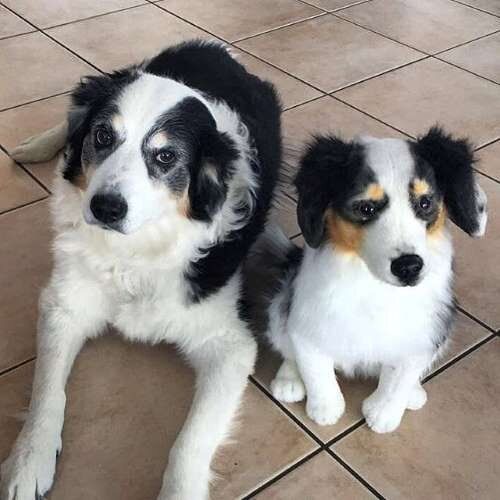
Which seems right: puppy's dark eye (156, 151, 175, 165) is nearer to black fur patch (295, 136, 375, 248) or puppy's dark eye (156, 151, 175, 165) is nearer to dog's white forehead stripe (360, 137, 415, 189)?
black fur patch (295, 136, 375, 248)

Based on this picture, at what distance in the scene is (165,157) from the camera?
1522 mm

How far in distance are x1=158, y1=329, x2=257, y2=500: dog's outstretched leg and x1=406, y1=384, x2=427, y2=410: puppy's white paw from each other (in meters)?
0.37

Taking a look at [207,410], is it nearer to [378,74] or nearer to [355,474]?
[355,474]

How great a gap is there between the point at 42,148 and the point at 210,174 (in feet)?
3.39

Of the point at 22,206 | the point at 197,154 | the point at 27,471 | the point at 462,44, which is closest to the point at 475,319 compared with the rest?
the point at 197,154

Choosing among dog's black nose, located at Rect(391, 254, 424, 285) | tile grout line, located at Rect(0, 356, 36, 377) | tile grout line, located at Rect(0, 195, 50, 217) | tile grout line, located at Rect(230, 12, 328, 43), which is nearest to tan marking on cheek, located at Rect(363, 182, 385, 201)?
dog's black nose, located at Rect(391, 254, 424, 285)

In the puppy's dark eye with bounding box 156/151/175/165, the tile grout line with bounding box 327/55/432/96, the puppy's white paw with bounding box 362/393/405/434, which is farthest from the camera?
the tile grout line with bounding box 327/55/432/96

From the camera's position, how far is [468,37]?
11.0 ft

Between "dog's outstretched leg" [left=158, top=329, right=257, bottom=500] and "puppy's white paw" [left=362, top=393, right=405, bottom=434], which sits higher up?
"puppy's white paw" [left=362, top=393, right=405, bottom=434]

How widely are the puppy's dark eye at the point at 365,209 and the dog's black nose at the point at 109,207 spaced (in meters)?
0.45

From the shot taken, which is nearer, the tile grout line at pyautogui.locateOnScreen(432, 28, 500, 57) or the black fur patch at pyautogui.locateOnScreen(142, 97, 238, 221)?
the black fur patch at pyautogui.locateOnScreen(142, 97, 238, 221)

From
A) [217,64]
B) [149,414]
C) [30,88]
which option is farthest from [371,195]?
[30,88]

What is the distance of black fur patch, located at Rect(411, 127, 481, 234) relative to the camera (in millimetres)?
1412

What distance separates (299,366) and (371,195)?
0.48 metres
